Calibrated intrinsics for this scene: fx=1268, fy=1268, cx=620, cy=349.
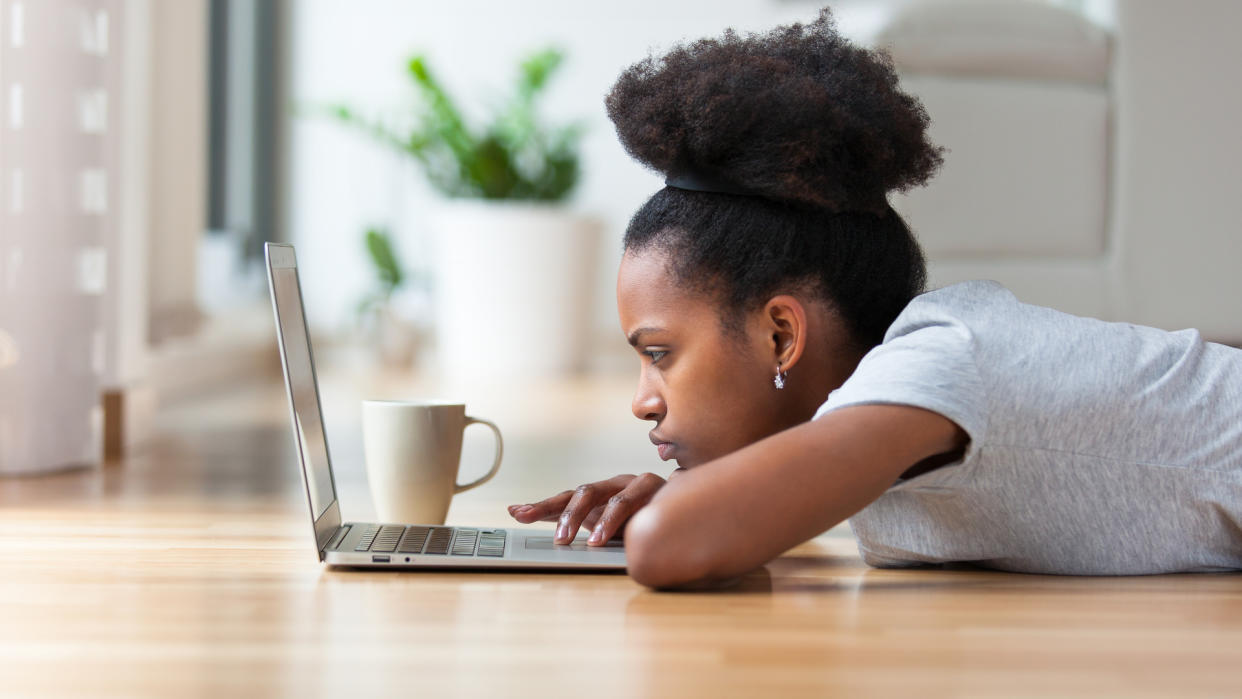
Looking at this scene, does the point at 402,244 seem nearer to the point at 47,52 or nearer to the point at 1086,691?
the point at 47,52

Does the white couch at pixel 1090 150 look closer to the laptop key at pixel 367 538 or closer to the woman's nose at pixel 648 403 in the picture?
the woman's nose at pixel 648 403

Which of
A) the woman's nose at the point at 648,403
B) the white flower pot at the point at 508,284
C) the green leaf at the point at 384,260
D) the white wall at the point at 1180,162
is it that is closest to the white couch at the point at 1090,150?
the white wall at the point at 1180,162

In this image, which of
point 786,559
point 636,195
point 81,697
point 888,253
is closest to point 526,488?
point 786,559

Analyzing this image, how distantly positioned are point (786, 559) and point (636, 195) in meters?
3.72

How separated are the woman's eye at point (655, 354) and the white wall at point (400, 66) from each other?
3.66m

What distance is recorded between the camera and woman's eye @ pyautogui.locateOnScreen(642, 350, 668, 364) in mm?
986

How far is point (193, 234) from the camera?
9.70ft

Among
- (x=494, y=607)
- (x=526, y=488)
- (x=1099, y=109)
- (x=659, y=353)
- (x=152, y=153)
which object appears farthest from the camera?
(x=152, y=153)

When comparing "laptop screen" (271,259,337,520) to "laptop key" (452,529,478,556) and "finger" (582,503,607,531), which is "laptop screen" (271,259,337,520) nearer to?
"laptop key" (452,529,478,556)

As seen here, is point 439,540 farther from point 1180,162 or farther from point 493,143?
point 493,143

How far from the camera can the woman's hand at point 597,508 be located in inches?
39.6

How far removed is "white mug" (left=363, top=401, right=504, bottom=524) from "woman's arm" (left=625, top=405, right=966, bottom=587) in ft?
1.03

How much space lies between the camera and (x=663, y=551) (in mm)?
818

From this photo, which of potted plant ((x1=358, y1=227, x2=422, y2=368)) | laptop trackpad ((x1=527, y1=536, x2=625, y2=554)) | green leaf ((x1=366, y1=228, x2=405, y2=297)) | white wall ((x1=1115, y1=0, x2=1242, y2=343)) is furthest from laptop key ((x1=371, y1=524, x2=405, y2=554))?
green leaf ((x1=366, y1=228, x2=405, y2=297))
